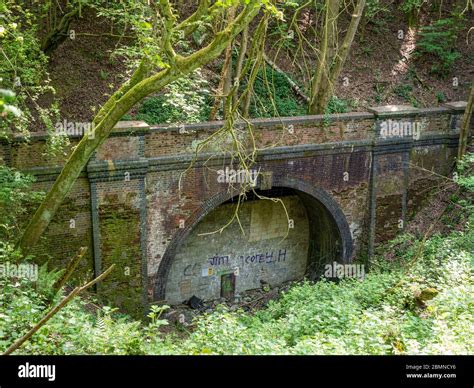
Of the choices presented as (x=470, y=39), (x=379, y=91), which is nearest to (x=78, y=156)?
(x=379, y=91)

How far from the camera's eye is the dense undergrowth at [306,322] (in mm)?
6285

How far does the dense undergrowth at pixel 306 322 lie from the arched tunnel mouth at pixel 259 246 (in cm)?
265

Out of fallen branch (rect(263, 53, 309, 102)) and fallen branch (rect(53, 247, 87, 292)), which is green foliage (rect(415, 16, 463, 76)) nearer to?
fallen branch (rect(263, 53, 309, 102))

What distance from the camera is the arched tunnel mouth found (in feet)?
43.2

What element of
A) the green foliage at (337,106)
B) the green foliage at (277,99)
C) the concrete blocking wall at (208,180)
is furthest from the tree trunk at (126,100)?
Result: the green foliage at (337,106)

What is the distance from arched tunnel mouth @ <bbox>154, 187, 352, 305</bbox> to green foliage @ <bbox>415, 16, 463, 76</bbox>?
6865 millimetres

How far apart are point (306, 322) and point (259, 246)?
6023mm

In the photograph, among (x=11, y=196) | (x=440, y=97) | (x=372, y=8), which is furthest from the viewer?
(x=372, y=8)

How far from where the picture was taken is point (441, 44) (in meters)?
17.7

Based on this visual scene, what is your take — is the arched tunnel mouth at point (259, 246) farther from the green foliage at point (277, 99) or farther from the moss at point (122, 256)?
the green foliage at point (277, 99)

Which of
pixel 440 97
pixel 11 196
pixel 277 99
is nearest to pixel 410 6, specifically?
pixel 440 97

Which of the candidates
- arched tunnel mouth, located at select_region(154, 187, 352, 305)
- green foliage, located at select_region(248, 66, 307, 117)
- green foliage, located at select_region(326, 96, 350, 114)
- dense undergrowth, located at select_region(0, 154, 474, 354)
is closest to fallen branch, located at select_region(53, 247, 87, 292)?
dense undergrowth, located at select_region(0, 154, 474, 354)

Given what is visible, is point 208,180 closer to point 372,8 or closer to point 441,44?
point 372,8

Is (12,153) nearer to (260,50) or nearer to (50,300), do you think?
(50,300)
